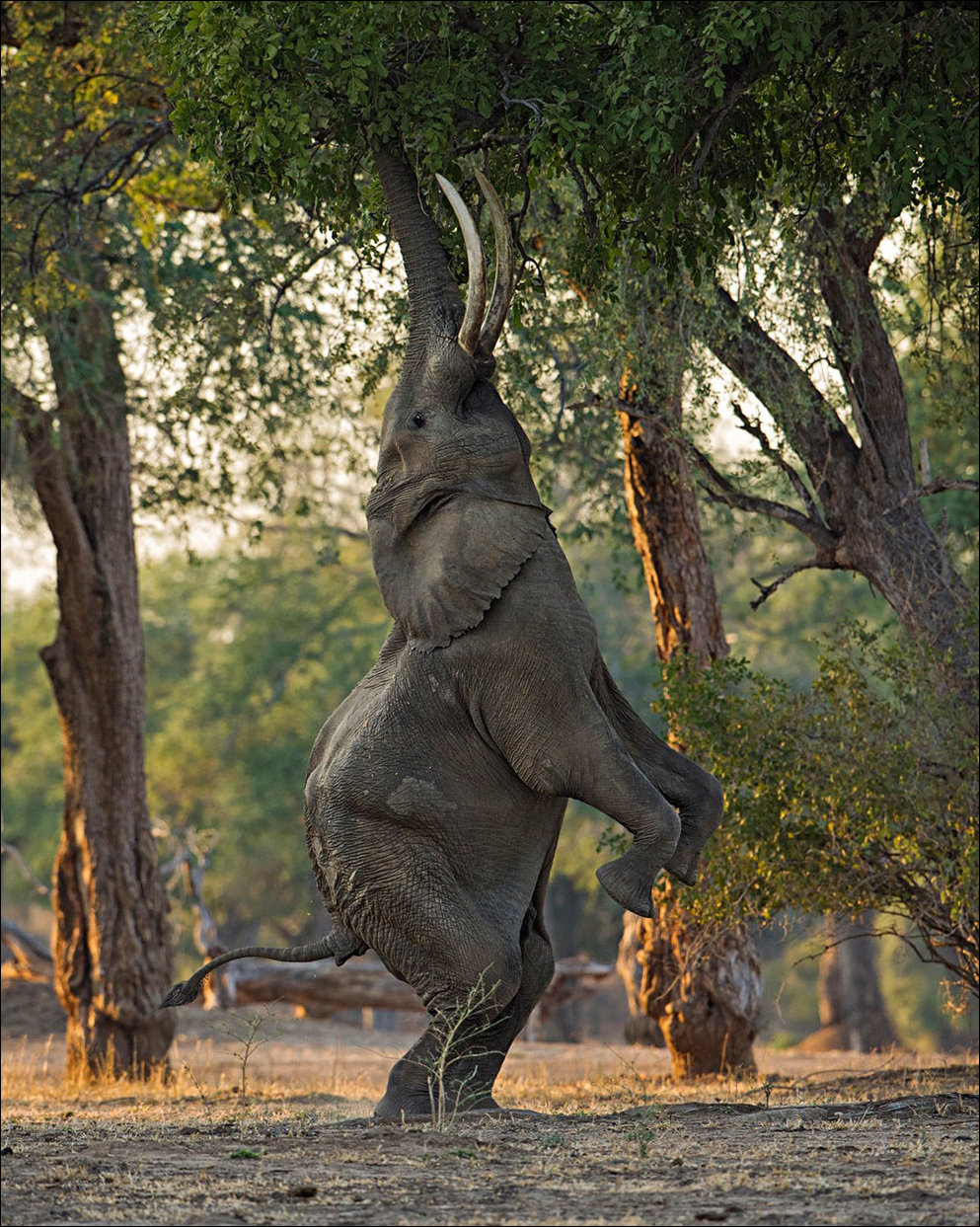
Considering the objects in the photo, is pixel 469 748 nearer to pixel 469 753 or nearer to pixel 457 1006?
pixel 469 753

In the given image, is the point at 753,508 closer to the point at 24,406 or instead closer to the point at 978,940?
the point at 978,940

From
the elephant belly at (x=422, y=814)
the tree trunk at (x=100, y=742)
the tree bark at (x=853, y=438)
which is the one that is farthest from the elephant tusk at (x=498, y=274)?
the tree trunk at (x=100, y=742)

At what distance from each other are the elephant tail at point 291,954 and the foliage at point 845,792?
3.35m

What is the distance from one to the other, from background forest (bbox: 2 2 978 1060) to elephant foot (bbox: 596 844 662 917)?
2760 millimetres

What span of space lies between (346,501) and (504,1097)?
865 inches

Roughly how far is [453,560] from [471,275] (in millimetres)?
1165

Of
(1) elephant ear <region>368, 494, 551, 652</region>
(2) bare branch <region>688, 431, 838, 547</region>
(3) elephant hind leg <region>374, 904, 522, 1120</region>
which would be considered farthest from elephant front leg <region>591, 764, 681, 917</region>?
(2) bare branch <region>688, 431, 838, 547</region>

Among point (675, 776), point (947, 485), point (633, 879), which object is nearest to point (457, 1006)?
point (633, 879)

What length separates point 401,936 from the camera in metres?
6.49

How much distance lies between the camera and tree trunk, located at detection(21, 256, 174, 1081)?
1361 centimetres

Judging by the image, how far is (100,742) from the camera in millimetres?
13836

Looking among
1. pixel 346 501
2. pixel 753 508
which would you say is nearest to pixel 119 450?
pixel 753 508

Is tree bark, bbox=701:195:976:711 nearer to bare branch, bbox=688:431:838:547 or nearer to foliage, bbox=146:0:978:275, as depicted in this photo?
bare branch, bbox=688:431:838:547

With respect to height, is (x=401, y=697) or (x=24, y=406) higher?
(x=24, y=406)
